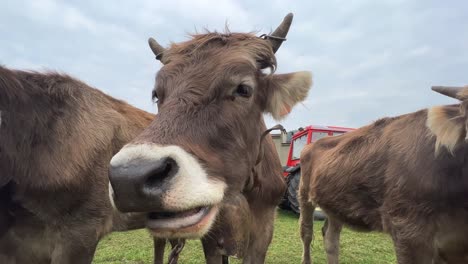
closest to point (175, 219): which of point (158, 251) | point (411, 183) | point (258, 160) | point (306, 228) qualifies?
point (258, 160)

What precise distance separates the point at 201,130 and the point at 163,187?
1.53 ft

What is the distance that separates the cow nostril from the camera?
1.76 meters

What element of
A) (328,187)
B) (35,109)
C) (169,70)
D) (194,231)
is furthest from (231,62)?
(328,187)

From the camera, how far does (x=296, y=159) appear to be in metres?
13.2

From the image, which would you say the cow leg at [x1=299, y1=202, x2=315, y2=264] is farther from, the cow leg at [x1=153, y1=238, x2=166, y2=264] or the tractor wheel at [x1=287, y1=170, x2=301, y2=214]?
the tractor wheel at [x1=287, y1=170, x2=301, y2=214]

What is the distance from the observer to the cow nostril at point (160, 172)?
1.76 metres

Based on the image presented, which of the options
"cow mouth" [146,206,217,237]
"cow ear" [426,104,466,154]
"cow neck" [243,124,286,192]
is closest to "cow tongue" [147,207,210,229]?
"cow mouth" [146,206,217,237]

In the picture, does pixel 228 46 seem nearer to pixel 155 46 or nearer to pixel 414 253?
pixel 155 46

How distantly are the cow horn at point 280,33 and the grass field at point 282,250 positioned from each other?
4521 mm

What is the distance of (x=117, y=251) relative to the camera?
23.6 ft

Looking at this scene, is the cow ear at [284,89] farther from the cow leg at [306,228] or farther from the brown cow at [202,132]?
the cow leg at [306,228]

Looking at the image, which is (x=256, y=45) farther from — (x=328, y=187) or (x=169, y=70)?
(x=328, y=187)

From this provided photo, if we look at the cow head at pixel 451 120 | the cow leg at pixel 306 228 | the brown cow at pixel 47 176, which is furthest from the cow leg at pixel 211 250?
the cow leg at pixel 306 228

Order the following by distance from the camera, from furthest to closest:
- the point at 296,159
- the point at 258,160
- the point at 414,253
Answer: the point at 296,159
the point at 414,253
the point at 258,160
